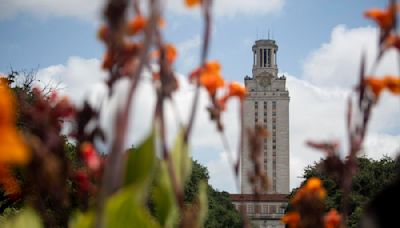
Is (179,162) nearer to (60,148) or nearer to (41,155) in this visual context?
(60,148)

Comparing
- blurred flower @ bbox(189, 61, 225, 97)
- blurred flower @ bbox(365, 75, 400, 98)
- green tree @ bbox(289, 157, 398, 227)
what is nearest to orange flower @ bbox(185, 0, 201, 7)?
blurred flower @ bbox(189, 61, 225, 97)

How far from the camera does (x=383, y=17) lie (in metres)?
1.25

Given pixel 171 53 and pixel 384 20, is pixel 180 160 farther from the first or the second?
pixel 384 20

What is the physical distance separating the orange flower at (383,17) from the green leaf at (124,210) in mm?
568

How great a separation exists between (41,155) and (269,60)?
463 ft

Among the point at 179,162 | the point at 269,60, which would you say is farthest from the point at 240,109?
the point at 269,60

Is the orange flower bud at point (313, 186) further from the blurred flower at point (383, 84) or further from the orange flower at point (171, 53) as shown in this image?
the orange flower at point (171, 53)

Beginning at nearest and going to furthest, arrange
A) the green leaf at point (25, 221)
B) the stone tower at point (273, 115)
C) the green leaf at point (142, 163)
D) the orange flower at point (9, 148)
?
the orange flower at point (9, 148) < the green leaf at point (142, 163) < the green leaf at point (25, 221) < the stone tower at point (273, 115)

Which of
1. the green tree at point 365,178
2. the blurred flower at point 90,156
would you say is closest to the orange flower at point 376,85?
the blurred flower at point 90,156

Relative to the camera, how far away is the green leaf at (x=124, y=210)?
1.11m

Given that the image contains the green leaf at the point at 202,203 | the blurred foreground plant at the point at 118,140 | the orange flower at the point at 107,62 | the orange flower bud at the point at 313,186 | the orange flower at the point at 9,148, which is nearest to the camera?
the orange flower at the point at 9,148

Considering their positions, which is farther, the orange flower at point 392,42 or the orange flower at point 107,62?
the orange flower at point 392,42

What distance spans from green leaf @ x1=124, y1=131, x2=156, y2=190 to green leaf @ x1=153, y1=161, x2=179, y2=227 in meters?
0.18

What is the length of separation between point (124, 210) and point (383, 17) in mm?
614
